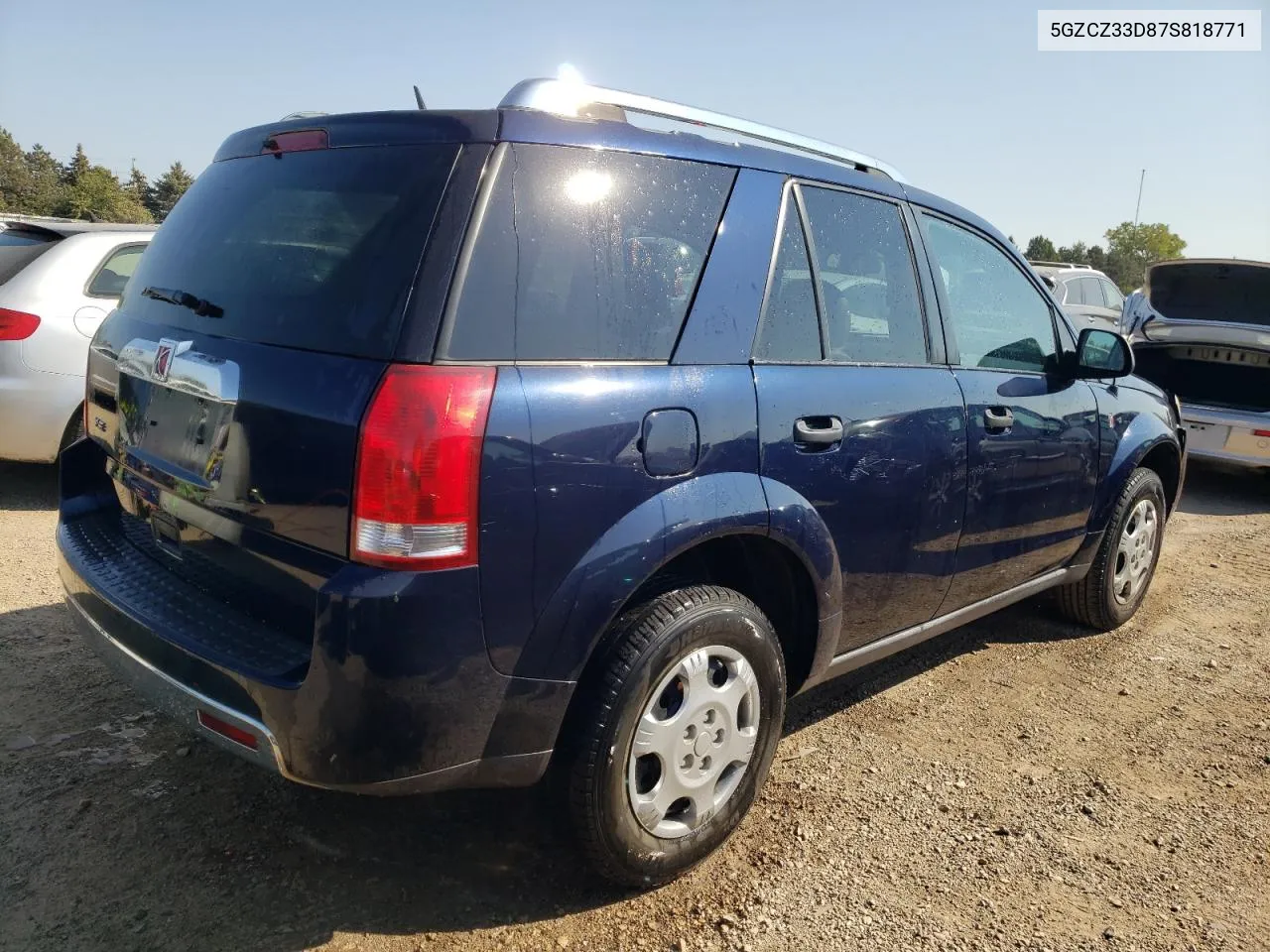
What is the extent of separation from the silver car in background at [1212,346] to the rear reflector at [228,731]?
24.2ft

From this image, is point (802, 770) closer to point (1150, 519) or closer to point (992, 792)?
point (992, 792)

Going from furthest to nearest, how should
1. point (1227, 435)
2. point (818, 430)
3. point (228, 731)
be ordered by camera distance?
point (1227, 435) → point (818, 430) → point (228, 731)

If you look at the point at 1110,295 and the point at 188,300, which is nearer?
the point at 188,300

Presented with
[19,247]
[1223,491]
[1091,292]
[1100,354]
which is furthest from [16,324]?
[1091,292]

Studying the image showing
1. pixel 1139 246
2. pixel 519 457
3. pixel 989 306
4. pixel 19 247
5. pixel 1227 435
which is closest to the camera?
pixel 519 457

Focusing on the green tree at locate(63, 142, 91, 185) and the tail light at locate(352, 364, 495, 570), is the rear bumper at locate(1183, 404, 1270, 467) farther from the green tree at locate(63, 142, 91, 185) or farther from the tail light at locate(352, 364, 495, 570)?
the green tree at locate(63, 142, 91, 185)

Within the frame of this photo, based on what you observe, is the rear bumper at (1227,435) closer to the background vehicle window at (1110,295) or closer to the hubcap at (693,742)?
the hubcap at (693,742)

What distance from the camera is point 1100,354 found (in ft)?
12.7

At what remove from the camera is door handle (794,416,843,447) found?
8.61 ft

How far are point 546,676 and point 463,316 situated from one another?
818 mm

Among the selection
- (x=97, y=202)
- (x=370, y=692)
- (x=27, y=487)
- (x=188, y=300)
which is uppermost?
(x=97, y=202)

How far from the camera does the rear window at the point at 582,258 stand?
2061 mm

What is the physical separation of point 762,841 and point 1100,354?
8.03 ft

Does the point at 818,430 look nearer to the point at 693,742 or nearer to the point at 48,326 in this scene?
the point at 693,742
